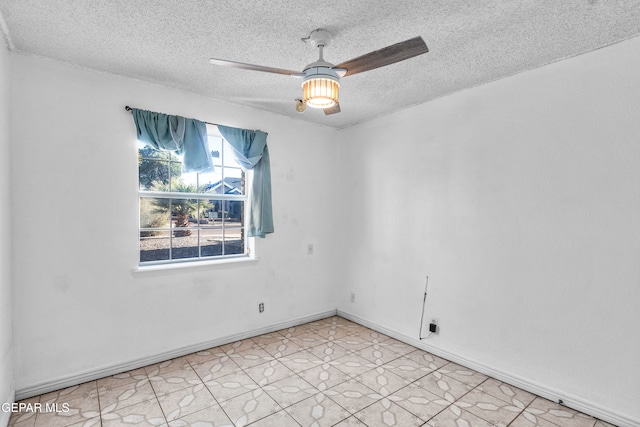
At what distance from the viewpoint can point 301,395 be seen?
244cm

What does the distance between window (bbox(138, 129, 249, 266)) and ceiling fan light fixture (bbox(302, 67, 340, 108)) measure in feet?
5.52

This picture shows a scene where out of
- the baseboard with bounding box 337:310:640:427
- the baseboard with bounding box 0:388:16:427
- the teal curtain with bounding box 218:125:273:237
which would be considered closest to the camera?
the baseboard with bounding box 0:388:16:427

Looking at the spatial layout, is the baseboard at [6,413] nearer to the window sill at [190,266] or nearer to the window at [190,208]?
the window sill at [190,266]

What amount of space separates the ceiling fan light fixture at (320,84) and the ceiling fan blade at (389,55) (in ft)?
0.30

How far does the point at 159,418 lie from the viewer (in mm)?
2154

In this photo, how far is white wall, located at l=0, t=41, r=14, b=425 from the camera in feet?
6.64

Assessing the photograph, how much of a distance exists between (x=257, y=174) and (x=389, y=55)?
2.13m

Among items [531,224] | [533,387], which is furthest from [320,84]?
[533,387]

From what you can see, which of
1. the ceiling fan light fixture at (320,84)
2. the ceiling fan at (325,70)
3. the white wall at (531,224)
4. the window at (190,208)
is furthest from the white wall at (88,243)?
the white wall at (531,224)

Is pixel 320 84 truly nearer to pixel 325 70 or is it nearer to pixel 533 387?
pixel 325 70

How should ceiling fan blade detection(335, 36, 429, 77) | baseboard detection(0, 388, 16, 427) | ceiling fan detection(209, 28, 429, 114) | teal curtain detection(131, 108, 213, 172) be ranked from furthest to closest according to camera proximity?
1. teal curtain detection(131, 108, 213, 172)
2. baseboard detection(0, 388, 16, 427)
3. ceiling fan detection(209, 28, 429, 114)
4. ceiling fan blade detection(335, 36, 429, 77)

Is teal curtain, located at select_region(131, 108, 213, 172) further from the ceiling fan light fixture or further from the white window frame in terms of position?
the ceiling fan light fixture

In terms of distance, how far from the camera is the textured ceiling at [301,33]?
70.7 inches

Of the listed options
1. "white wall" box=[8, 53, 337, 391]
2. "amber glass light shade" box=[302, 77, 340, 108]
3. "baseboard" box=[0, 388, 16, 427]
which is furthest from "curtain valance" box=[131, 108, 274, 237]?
"baseboard" box=[0, 388, 16, 427]
